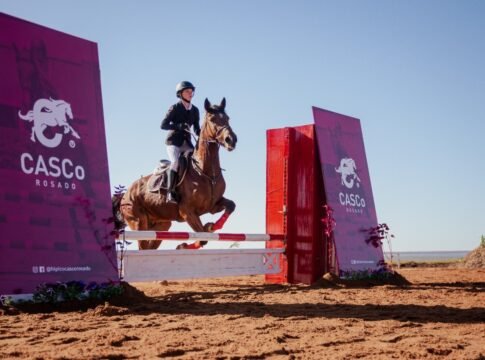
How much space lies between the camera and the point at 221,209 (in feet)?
30.6

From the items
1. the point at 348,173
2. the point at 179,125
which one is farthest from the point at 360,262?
the point at 179,125

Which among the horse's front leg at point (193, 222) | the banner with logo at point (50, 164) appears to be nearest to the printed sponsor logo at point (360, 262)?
the horse's front leg at point (193, 222)

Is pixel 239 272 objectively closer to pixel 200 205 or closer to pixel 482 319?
pixel 200 205

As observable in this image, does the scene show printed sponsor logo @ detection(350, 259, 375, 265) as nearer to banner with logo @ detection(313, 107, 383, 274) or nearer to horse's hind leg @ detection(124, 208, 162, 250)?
banner with logo @ detection(313, 107, 383, 274)

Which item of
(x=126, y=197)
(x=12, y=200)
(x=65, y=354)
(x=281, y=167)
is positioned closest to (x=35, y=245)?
(x=12, y=200)

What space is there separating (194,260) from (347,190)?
3.48 metres

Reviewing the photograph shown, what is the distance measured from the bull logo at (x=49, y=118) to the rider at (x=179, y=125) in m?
2.74

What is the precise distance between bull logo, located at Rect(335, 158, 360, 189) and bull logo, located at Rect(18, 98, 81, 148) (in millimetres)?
5405

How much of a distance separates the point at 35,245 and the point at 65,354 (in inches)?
104

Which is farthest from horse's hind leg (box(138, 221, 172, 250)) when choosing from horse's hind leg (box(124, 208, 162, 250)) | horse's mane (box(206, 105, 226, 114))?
horse's mane (box(206, 105, 226, 114))

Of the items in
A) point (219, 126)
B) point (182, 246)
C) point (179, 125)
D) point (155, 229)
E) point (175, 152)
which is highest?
Result: point (179, 125)

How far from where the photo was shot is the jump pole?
25.0 ft

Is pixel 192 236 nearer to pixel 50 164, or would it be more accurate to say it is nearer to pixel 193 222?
pixel 193 222

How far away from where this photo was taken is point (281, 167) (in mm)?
10656
